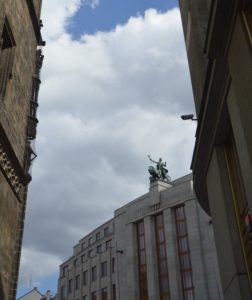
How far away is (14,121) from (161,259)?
129 feet

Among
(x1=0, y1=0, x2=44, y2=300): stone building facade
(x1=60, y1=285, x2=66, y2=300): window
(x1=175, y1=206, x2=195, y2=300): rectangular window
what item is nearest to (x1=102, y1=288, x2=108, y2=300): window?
(x1=60, y1=285, x2=66, y2=300): window

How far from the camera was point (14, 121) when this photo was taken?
14156mm

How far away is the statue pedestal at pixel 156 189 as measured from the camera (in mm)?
53191

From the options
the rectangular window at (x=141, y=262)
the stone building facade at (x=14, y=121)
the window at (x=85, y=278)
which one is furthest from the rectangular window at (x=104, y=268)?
the stone building facade at (x=14, y=121)

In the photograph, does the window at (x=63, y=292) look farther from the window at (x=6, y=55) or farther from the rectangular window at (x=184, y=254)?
the window at (x=6, y=55)

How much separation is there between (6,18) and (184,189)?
39219 mm

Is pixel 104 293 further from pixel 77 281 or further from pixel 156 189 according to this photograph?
pixel 156 189

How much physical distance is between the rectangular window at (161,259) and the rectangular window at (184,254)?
217 centimetres

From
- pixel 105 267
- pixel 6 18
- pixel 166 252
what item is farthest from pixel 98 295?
pixel 6 18

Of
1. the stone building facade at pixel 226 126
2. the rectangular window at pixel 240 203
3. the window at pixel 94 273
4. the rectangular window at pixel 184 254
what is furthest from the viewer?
the window at pixel 94 273

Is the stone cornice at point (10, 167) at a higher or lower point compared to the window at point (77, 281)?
lower

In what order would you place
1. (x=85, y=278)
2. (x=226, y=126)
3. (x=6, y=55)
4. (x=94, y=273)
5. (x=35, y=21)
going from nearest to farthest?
(x=226, y=126) → (x=6, y=55) → (x=35, y=21) → (x=94, y=273) → (x=85, y=278)

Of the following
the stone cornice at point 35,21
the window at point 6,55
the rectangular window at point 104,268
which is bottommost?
the window at point 6,55

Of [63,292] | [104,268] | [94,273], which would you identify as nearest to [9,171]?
[104,268]
